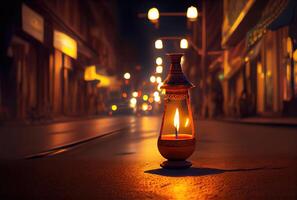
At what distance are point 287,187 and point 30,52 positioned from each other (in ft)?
74.4

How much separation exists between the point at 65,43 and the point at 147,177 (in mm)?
24965

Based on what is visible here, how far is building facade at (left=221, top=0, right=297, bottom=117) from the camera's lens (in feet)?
57.9

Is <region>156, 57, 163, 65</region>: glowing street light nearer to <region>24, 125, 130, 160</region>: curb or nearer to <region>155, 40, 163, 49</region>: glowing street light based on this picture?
<region>155, 40, 163, 49</region>: glowing street light

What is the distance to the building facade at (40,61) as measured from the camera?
1994 centimetres

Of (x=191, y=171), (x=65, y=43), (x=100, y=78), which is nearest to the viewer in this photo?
(x=191, y=171)

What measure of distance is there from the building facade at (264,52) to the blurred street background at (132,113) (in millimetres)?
67

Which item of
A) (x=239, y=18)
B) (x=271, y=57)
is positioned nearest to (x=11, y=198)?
(x=239, y=18)

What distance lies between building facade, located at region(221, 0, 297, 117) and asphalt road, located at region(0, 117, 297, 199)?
9.15 metres

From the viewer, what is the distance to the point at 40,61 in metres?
26.8

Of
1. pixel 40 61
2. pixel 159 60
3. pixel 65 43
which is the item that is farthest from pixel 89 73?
pixel 40 61

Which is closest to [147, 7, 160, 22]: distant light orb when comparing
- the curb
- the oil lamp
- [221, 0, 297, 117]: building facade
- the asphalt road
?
[221, 0, 297, 117]: building facade

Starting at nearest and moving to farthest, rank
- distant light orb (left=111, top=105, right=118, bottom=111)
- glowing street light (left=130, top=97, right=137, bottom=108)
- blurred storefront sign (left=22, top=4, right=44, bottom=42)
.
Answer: blurred storefront sign (left=22, top=4, right=44, bottom=42), distant light orb (left=111, top=105, right=118, bottom=111), glowing street light (left=130, top=97, right=137, bottom=108)

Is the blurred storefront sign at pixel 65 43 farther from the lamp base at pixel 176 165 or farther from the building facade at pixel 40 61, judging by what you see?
the lamp base at pixel 176 165

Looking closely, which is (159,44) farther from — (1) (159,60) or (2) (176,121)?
(2) (176,121)
